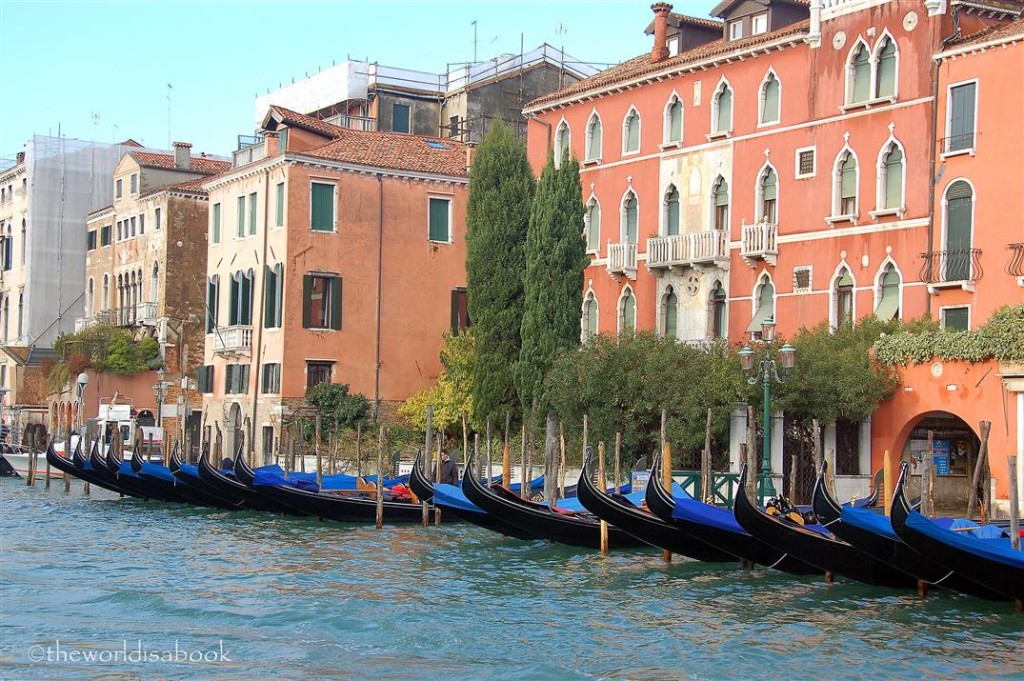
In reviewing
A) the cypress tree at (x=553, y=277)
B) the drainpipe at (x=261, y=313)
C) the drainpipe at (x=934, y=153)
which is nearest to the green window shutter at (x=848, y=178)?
the drainpipe at (x=934, y=153)

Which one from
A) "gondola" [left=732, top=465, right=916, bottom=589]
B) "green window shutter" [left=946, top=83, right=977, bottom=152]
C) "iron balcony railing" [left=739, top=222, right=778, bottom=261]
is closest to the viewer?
"gondola" [left=732, top=465, right=916, bottom=589]

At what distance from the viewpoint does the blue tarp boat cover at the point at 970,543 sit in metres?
11.6

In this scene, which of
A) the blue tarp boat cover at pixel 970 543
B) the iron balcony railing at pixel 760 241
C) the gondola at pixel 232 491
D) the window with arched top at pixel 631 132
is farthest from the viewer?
the window with arched top at pixel 631 132

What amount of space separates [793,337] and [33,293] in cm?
2350

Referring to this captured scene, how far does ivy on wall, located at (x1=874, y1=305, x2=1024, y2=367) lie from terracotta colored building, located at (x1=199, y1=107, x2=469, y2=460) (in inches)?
448

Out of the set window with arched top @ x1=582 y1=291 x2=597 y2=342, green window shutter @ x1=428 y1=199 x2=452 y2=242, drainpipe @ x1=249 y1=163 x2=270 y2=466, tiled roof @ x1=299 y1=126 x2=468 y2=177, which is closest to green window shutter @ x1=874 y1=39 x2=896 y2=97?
window with arched top @ x1=582 y1=291 x2=597 y2=342

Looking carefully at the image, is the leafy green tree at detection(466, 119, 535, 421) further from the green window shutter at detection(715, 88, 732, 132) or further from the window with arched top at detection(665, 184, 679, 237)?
the green window shutter at detection(715, 88, 732, 132)

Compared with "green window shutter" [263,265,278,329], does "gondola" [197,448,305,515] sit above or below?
below

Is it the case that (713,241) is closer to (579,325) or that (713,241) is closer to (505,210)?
(579,325)

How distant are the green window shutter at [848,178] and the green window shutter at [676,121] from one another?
302 centimetres

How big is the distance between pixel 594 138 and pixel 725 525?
34.7ft

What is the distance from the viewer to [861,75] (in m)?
19.2

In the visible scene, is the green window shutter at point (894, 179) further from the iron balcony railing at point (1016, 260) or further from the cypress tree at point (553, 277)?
the cypress tree at point (553, 277)

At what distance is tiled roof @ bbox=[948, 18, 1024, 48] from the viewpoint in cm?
1736
